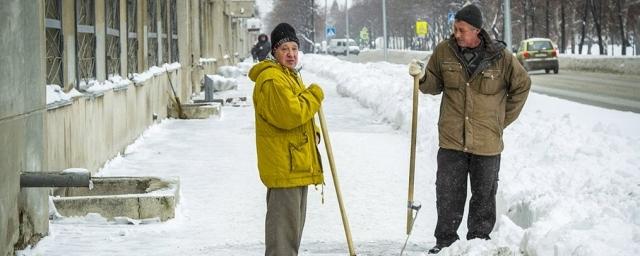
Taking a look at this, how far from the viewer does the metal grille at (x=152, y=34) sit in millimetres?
17141

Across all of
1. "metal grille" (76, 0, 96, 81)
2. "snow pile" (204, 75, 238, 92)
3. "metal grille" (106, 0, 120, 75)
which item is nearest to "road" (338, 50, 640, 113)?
"metal grille" (106, 0, 120, 75)

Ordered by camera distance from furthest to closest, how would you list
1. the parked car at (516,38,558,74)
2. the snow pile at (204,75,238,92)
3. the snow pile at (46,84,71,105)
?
1. the parked car at (516,38,558,74)
2. the snow pile at (204,75,238,92)
3. the snow pile at (46,84,71,105)

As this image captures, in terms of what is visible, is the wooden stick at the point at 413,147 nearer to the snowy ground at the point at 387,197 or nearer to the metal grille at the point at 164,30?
the snowy ground at the point at 387,197

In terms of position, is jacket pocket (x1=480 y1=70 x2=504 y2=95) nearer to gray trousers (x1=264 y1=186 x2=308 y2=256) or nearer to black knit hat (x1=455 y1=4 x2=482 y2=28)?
black knit hat (x1=455 y1=4 x2=482 y2=28)

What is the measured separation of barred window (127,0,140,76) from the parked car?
25785 mm

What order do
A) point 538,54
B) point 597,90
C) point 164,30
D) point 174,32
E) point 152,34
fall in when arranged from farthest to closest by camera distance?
point 538,54
point 597,90
point 174,32
point 164,30
point 152,34

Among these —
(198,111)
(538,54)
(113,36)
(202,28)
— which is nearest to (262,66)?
(113,36)

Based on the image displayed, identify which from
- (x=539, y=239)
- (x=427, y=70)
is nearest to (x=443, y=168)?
(x=427, y=70)

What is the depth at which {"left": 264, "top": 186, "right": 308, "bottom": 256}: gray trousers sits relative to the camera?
5156 mm

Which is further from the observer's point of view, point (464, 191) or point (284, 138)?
point (464, 191)

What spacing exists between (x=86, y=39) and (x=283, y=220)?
648 cm

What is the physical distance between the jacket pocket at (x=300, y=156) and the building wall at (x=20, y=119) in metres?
1.75

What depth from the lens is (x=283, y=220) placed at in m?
5.18

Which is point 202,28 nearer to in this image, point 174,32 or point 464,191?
point 174,32
